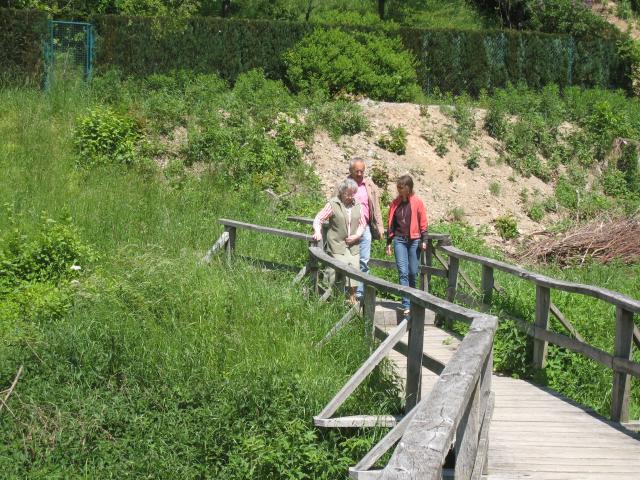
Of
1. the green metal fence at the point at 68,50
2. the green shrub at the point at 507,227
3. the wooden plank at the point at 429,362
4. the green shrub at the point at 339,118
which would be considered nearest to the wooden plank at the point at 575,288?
the wooden plank at the point at 429,362

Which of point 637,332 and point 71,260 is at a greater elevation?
point 637,332

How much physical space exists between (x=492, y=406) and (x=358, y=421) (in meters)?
0.97

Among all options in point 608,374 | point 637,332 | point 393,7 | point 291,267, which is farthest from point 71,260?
point 393,7

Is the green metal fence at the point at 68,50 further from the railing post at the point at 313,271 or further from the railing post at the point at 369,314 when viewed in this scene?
the railing post at the point at 369,314

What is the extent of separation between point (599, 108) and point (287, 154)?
9175 mm

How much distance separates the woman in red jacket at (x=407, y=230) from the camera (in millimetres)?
11531

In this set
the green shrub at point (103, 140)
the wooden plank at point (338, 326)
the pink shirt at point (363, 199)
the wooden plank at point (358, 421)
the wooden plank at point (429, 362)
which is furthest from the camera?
the green shrub at point (103, 140)

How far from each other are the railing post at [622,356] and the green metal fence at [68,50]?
17178 millimetres

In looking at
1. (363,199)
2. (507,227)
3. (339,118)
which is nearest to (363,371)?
(363,199)

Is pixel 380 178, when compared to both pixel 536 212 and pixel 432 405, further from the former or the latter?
pixel 432 405

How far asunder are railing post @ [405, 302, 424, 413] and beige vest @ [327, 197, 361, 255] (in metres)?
3.85

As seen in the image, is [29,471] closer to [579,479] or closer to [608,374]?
[579,479]

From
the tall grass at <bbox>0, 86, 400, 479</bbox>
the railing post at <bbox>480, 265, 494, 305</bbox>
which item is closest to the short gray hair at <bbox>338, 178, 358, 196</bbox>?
the tall grass at <bbox>0, 86, 400, 479</bbox>

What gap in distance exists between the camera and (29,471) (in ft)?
26.6
